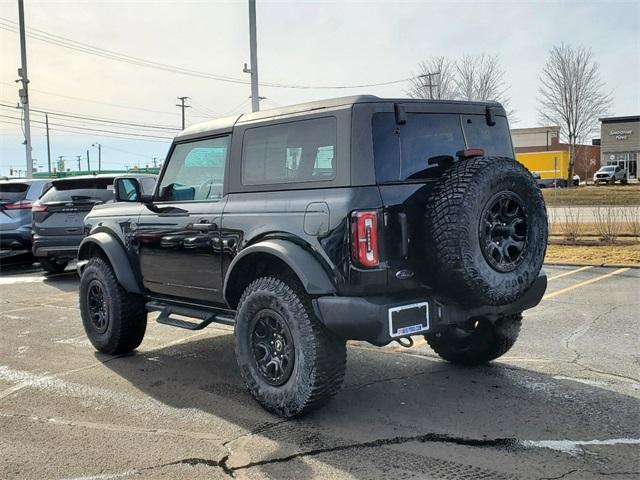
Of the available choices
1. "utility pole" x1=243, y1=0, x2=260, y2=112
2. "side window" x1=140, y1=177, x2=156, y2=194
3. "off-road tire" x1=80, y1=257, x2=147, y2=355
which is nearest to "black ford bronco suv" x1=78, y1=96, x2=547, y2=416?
"off-road tire" x1=80, y1=257, x2=147, y2=355

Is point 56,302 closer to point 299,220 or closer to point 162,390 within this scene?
point 162,390

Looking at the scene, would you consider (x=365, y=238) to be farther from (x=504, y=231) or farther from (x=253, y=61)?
(x=253, y=61)

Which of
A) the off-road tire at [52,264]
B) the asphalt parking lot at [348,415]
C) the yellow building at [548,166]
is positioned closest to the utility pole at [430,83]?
the yellow building at [548,166]

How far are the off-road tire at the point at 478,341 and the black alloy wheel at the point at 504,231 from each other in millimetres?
1079

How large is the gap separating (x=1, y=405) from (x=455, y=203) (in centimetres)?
364

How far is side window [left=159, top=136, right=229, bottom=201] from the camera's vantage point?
489 cm

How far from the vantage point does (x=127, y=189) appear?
5.77 m

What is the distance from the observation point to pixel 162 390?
191 inches

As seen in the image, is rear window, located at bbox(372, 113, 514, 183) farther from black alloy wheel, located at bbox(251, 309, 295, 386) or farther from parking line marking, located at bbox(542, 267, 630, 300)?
parking line marking, located at bbox(542, 267, 630, 300)

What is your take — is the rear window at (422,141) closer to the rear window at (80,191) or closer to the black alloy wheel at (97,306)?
the black alloy wheel at (97,306)

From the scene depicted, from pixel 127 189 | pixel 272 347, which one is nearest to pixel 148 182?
pixel 127 189

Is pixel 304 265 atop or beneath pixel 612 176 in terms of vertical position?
beneath

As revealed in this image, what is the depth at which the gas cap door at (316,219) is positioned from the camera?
12.5ft

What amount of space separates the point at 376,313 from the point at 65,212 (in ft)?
28.5
